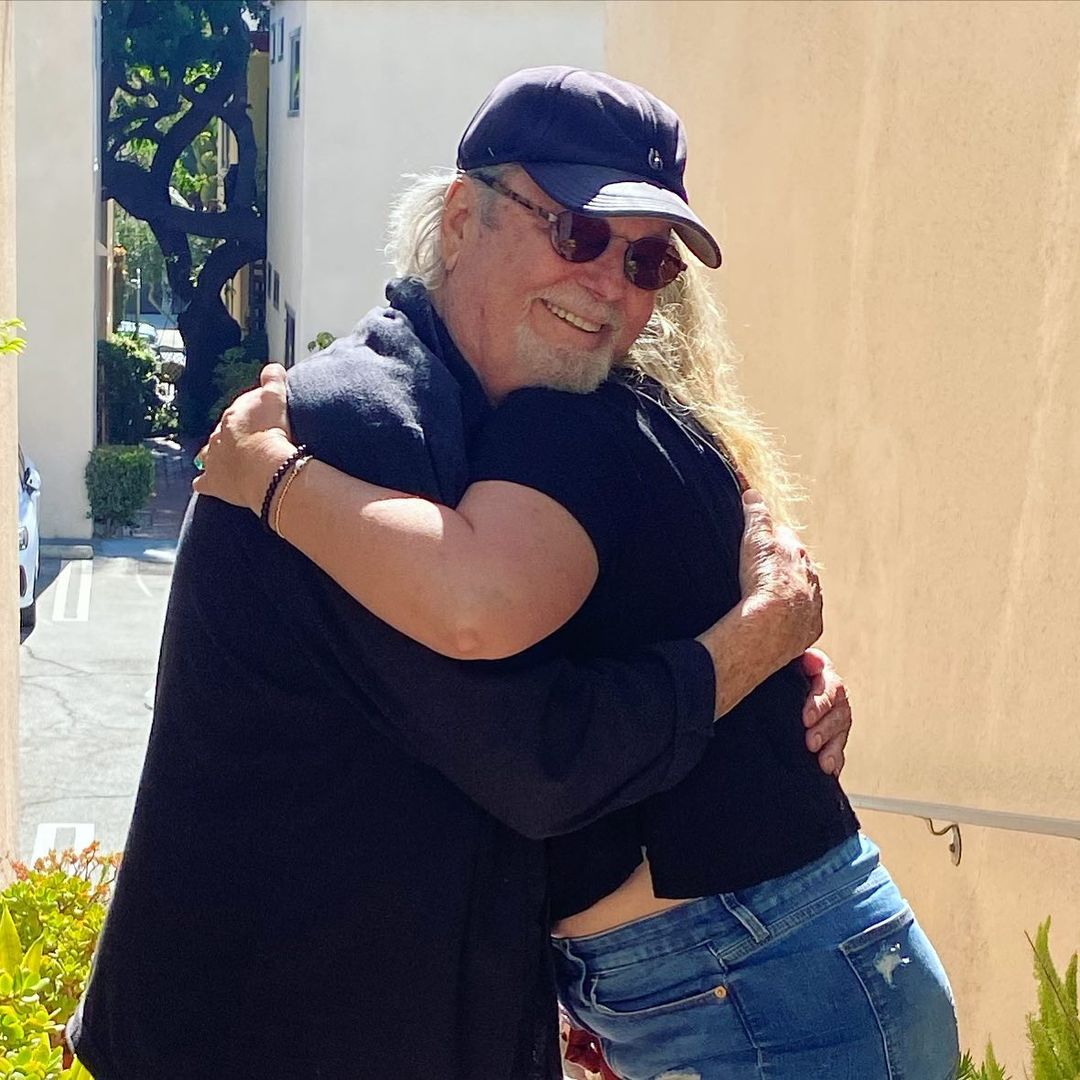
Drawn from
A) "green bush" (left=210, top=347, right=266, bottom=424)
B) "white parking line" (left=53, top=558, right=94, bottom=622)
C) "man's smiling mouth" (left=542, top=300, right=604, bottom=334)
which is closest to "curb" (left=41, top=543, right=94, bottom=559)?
"white parking line" (left=53, top=558, right=94, bottom=622)

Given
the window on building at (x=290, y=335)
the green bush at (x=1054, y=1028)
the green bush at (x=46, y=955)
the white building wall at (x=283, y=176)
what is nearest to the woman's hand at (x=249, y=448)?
the green bush at (x=46, y=955)

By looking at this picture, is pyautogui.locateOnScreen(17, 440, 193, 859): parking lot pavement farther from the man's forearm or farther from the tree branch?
the tree branch

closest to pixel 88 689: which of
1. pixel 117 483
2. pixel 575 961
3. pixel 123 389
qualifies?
pixel 117 483

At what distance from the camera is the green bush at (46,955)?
2422 millimetres

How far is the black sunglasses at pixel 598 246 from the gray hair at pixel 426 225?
36mm

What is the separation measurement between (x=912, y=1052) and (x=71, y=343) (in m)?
16.5

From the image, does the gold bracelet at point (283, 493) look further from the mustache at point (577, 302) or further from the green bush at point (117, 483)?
the green bush at point (117, 483)

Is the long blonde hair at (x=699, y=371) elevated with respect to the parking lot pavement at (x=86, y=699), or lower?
elevated

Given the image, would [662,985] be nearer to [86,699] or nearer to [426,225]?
[426,225]

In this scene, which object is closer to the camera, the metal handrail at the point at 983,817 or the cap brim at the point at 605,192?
the cap brim at the point at 605,192

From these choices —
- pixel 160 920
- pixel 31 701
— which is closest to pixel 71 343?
pixel 31 701

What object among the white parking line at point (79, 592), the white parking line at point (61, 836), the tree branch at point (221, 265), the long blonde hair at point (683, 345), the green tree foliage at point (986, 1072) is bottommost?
the white parking line at point (79, 592)

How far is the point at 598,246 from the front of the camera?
192 cm

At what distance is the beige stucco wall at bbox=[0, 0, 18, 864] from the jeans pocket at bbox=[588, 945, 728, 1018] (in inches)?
107
